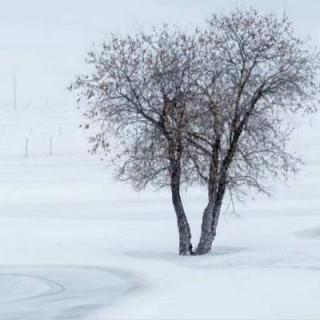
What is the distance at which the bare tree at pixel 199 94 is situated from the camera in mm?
23656

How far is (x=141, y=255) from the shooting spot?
82.5 ft

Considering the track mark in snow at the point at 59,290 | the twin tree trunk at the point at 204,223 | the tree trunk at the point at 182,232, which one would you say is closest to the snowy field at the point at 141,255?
the track mark in snow at the point at 59,290

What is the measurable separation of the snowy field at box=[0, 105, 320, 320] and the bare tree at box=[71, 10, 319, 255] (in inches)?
116

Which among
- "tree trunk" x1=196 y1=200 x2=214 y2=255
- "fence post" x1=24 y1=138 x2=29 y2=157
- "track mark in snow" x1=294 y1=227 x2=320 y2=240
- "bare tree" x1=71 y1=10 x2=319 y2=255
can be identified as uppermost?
"bare tree" x1=71 y1=10 x2=319 y2=255

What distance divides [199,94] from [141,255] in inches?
206

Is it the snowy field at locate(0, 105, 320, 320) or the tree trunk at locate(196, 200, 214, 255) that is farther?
the tree trunk at locate(196, 200, 214, 255)

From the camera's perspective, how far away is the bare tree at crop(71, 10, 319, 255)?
77.6 ft

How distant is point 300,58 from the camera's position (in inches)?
941

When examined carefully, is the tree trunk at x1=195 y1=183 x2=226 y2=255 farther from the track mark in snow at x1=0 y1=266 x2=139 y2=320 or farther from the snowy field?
the track mark in snow at x1=0 y1=266 x2=139 y2=320

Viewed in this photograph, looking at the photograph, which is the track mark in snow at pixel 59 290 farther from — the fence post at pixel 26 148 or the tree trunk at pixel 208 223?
the fence post at pixel 26 148

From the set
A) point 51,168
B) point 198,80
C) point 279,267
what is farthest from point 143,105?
point 51,168

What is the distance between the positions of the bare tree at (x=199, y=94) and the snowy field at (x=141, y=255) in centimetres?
294

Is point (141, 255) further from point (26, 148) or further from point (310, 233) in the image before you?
point (26, 148)

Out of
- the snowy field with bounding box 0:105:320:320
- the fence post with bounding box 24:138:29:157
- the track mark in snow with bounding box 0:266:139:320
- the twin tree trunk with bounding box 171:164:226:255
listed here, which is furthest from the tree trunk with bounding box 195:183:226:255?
the fence post with bounding box 24:138:29:157
